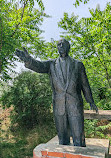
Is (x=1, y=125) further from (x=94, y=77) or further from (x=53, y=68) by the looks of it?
(x=53, y=68)

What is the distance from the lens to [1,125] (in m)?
9.44

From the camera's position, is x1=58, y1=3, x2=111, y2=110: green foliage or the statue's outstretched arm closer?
the statue's outstretched arm

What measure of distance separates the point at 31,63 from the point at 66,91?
794 mm

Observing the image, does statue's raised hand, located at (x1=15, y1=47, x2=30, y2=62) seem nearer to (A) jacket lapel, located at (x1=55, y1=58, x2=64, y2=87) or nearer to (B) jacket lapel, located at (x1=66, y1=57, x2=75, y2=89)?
(A) jacket lapel, located at (x1=55, y1=58, x2=64, y2=87)

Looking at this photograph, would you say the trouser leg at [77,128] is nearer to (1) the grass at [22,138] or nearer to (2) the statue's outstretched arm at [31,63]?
(2) the statue's outstretched arm at [31,63]

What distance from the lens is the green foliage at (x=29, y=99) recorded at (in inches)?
348

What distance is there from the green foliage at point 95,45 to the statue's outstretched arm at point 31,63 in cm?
339

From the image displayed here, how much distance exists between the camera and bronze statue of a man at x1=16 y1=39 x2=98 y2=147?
2.86m

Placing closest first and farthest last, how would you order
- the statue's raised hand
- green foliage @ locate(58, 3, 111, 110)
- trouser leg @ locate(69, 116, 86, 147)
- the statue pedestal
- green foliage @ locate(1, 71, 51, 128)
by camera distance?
the statue pedestal → the statue's raised hand → trouser leg @ locate(69, 116, 86, 147) → green foliage @ locate(58, 3, 111, 110) → green foliage @ locate(1, 71, 51, 128)

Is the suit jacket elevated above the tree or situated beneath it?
situated beneath

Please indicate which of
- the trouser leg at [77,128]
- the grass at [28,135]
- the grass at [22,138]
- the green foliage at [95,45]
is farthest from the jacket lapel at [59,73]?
the grass at [22,138]

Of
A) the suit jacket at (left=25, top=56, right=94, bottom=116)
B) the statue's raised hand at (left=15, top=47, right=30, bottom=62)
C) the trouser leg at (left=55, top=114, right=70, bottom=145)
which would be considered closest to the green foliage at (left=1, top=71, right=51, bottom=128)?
the trouser leg at (left=55, top=114, right=70, bottom=145)

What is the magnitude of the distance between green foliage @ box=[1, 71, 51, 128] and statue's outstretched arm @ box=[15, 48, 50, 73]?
589cm

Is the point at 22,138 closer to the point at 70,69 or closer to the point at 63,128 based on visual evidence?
the point at 63,128
